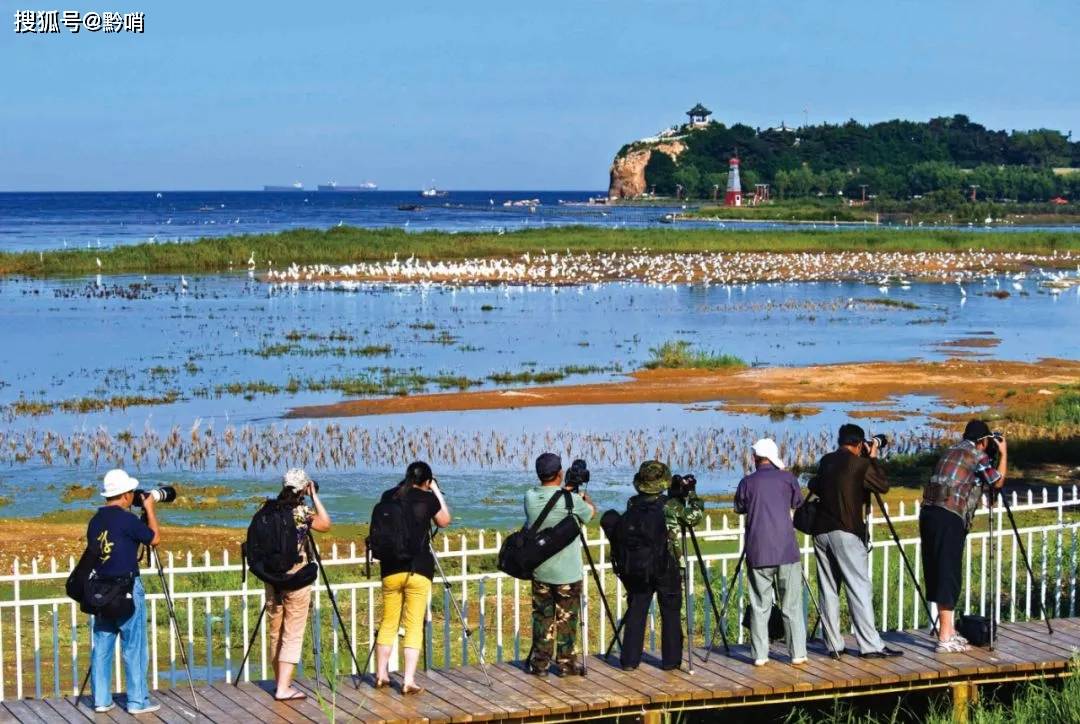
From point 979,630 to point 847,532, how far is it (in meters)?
1.47

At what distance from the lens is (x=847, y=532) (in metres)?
12.2

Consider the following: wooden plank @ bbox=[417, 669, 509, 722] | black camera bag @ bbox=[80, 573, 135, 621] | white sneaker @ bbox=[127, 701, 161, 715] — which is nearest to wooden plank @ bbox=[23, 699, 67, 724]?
white sneaker @ bbox=[127, 701, 161, 715]

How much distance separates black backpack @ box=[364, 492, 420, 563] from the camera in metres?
11.2

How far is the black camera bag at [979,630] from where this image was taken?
1274cm

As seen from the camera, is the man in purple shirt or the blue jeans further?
the man in purple shirt

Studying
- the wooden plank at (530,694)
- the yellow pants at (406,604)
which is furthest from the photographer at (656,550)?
the yellow pants at (406,604)

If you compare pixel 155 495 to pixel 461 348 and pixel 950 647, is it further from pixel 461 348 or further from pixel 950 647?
pixel 461 348

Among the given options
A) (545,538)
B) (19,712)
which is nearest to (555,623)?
(545,538)

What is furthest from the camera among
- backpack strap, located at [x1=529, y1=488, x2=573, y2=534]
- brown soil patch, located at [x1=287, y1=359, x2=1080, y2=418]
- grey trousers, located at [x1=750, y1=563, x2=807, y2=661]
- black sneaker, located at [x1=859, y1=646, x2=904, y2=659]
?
brown soil patch, located at [x1=287, y1=359, x2=1080, y2=418]

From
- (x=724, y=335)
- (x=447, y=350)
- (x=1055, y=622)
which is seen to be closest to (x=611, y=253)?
(x=724, y=335)

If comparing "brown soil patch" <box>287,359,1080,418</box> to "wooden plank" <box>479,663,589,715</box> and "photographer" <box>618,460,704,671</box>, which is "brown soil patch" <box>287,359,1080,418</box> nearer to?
"wooden plank" <box>479,663,589,715</box>

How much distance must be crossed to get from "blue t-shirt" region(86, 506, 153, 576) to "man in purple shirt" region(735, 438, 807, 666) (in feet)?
13.5

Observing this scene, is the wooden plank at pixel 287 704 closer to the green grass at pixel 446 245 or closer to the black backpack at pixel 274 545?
the black backpack at pixel 274 545

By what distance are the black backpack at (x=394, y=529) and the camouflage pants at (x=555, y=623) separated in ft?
3.43
